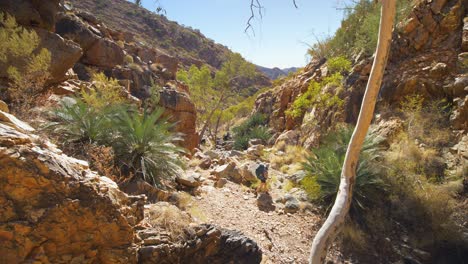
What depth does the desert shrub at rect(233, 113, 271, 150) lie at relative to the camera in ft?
53.8

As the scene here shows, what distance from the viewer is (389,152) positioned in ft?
23.0

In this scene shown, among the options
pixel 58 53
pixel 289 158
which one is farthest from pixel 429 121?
pixel 58 53

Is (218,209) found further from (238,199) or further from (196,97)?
(196,97)

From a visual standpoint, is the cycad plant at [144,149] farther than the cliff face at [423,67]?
No

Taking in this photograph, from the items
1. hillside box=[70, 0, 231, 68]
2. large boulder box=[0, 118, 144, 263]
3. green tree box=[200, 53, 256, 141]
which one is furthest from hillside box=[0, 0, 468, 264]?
hillside box=[70, 0, 231, 68]

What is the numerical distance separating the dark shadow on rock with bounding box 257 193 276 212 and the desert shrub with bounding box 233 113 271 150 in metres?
9.90

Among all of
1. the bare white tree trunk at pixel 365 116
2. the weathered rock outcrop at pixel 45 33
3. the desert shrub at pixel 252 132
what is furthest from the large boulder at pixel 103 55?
the bare white tree trunk at pixel 365 116

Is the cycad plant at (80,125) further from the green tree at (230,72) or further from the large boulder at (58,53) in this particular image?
the green tree at (230,72)

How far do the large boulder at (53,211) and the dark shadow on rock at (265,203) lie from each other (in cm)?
358

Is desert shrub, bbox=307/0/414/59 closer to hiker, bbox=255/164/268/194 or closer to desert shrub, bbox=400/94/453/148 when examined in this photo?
desert shrub, bbox=400/94/453/148

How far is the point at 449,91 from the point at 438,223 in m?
4.40

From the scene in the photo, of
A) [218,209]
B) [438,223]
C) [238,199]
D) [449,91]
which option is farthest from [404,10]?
[218,209]

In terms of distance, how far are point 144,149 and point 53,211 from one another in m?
3.00

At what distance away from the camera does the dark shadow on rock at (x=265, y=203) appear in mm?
5895
